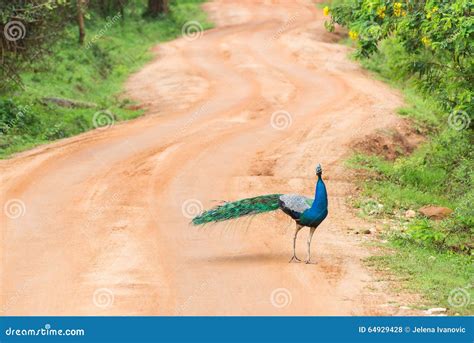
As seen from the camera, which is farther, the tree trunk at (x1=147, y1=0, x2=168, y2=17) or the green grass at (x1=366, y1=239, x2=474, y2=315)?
the tree trunk at (x1=147, y1=0, x2=168, y2=17)

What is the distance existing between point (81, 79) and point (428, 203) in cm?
1662

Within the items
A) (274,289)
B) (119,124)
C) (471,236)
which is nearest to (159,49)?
(119,124)

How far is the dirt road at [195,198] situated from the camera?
11.1 m

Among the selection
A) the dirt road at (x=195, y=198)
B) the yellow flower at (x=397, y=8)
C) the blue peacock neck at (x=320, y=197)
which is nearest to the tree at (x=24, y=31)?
the dirt road at (x=195, y=198)

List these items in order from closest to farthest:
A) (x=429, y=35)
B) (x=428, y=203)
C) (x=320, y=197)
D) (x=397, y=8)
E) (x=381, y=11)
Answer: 1. (x=320, y=197)
2. (x=429, y=35)
3. (x=397, y=8)
4. (x=381, y=11)
5. (x=428, y=203)

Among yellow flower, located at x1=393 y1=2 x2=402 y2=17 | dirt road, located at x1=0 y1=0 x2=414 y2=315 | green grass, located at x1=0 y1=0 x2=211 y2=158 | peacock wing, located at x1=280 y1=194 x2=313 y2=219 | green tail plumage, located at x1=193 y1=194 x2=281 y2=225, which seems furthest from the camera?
green grass, located at x1=0 y1=0 x2=211 y2=158

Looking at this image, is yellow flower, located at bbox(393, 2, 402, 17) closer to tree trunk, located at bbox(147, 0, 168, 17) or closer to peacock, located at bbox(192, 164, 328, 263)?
peacock, located at bbox(192, 164, 328, 263)

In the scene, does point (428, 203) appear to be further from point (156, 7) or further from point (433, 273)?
point (156, 7)

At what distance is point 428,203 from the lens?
17812mm

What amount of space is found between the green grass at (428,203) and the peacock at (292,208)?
1.47m

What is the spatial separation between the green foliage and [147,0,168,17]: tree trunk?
27.7 m

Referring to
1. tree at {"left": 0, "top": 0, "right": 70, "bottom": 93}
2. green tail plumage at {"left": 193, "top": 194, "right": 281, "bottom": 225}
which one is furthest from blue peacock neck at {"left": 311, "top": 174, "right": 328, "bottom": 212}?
tree at {"left": 0, "top": 0, "right": 70, "bottom": 93}

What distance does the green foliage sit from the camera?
580 inches

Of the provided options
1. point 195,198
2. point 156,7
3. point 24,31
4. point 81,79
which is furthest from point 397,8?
point 156,7
